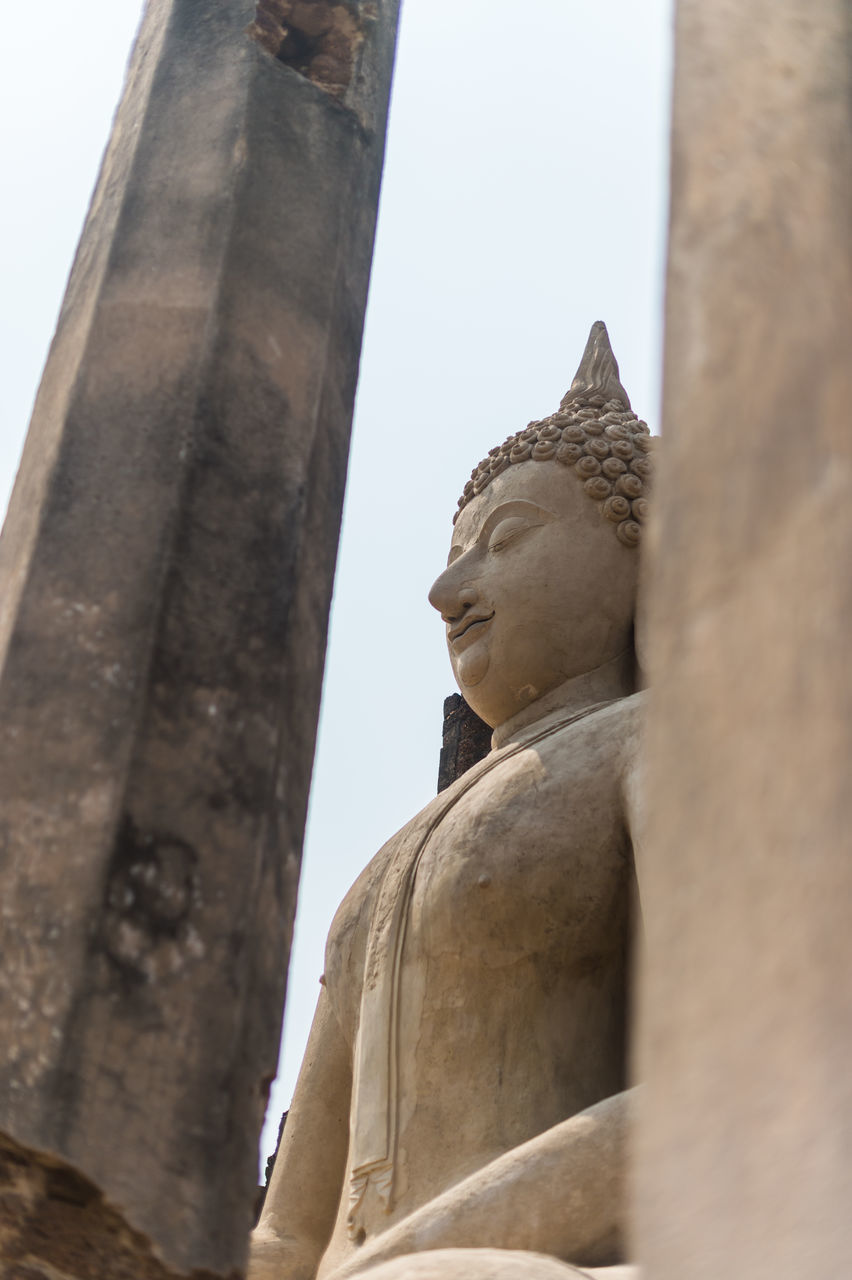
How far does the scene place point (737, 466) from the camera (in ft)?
5.74

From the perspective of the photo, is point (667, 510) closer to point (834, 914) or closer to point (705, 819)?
point (705, 819)

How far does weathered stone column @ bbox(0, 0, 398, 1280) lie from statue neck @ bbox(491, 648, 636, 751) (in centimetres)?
142

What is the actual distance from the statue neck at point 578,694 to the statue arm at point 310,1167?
807 mm

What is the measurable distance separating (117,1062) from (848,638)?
1.38 m

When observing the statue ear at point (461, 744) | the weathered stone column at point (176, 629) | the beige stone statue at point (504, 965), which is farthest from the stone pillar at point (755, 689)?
the statue ear at point (461, 744)

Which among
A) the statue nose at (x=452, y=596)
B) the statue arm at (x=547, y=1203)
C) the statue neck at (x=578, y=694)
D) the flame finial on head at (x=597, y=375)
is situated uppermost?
the flame finial on head at (x=597, y=375)

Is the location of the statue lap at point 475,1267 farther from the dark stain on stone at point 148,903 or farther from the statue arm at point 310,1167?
the statue arm at point 310,1167

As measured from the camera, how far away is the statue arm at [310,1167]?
4.17 metres

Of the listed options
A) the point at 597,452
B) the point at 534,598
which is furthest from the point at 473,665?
the point at 597,452

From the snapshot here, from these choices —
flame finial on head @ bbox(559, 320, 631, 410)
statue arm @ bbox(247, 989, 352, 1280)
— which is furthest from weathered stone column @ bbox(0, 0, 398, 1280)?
flame finial on head @ bbox(559, 320, 631, 410)

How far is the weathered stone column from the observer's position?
2.55 meters

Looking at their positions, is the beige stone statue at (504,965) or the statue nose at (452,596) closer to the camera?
the beige stone statue at (504,965)

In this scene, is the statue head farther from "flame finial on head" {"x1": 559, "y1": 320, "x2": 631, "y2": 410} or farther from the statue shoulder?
the statue shoulder

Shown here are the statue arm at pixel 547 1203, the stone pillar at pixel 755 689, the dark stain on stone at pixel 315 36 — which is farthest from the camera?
the dark stain on stone at pixel 315 36
